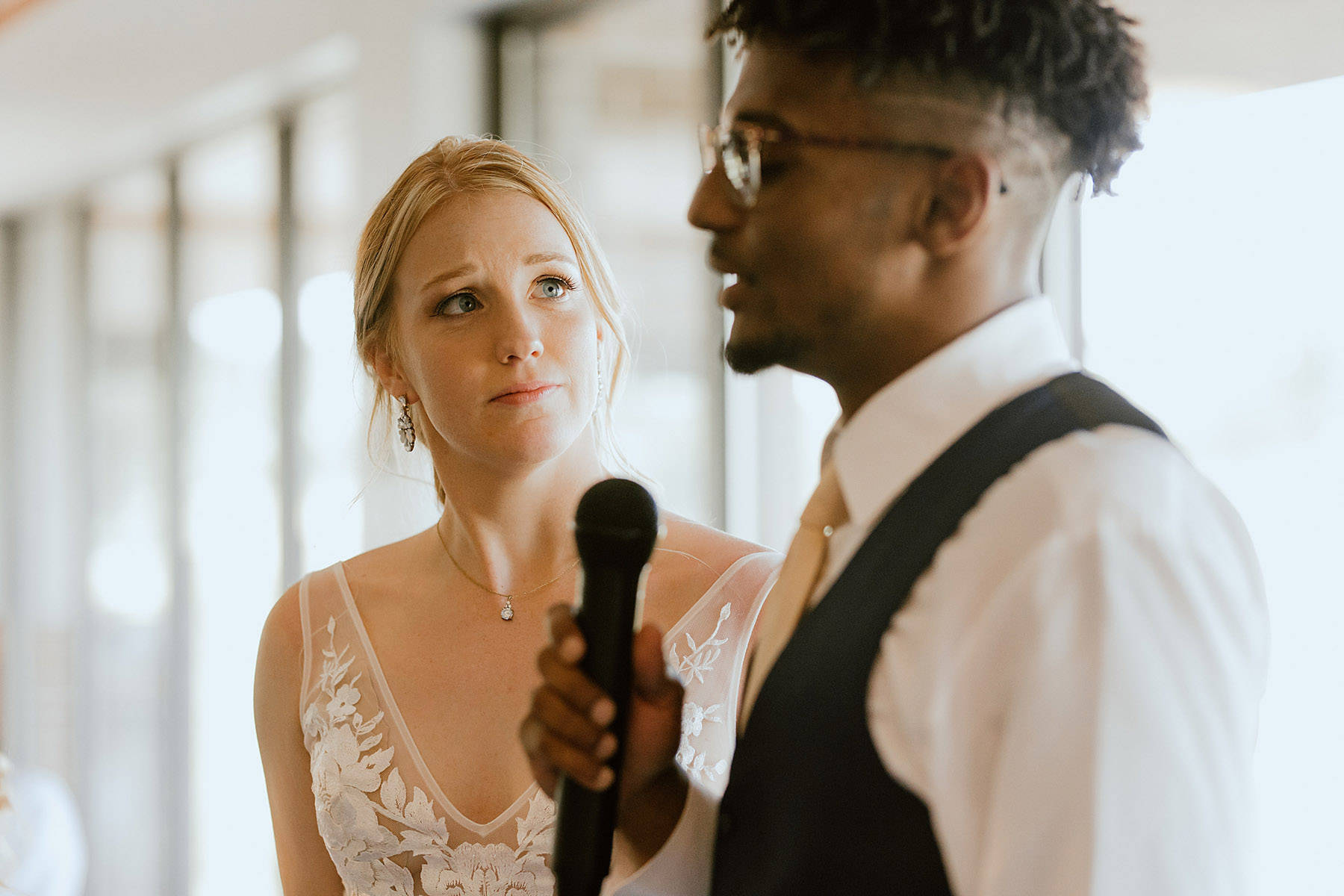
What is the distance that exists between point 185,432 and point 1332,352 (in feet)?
17.8

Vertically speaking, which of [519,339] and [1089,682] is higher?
[519,339]

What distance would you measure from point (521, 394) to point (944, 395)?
91 centimetres

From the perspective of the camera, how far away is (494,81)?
423 cm

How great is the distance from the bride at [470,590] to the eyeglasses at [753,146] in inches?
31.8

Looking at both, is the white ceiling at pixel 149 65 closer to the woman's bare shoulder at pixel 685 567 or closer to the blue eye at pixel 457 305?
the blue eye at pixel 457 305

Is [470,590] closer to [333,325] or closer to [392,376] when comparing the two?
[392,376]

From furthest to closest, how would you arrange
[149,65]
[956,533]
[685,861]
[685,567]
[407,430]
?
[149,65]
[407,430]
[685,567]
[685,861]
[956,533]

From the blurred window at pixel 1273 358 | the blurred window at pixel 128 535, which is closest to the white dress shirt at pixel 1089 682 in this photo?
the blurred window at pixel 1273 358

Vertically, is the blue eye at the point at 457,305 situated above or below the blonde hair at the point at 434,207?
below

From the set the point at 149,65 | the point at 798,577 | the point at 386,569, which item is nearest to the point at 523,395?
the point at 386,569

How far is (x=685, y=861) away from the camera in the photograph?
1175 millimetres

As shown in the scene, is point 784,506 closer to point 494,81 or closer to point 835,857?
point 494,81

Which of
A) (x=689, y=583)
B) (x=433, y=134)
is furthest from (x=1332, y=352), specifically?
(x=433, y=134)

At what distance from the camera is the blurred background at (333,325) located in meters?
2.25
